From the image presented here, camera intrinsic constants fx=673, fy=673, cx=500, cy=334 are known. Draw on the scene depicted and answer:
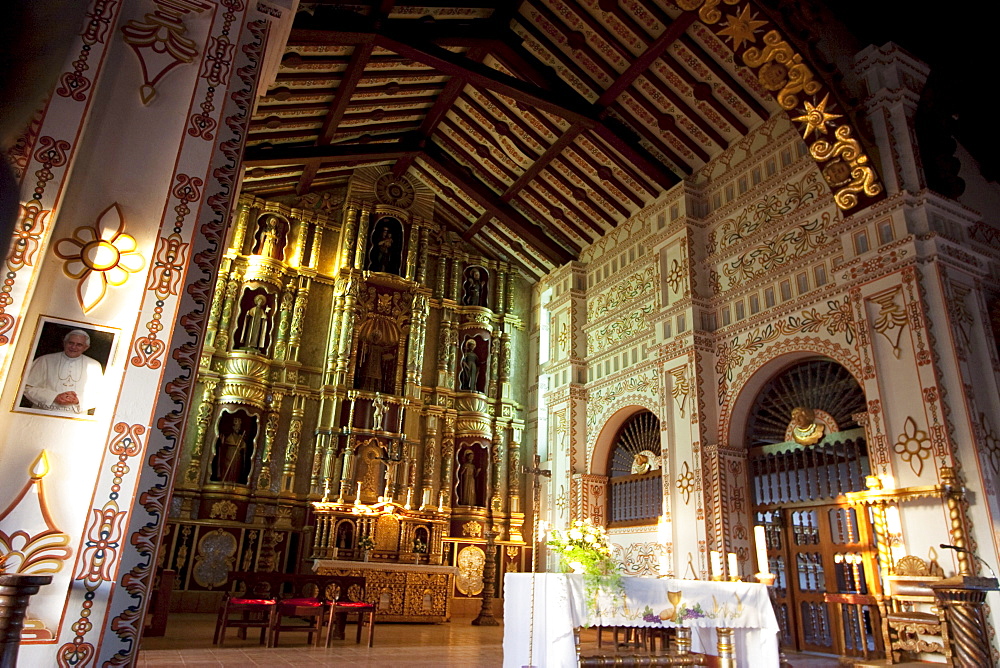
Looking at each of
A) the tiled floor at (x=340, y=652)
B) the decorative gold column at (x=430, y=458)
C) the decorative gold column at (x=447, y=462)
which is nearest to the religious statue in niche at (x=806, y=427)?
the tiled floor at (x=340, y=652)

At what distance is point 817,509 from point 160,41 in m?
8.63

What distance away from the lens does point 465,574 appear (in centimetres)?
1353

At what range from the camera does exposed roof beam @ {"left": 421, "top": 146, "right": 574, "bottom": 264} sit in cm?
1422

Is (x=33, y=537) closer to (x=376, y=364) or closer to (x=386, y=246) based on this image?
(x=376, y=364)

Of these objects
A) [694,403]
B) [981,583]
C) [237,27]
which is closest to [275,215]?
[694,403]

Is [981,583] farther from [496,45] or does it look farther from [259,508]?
[259,508]

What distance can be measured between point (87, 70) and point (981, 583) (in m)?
7.28

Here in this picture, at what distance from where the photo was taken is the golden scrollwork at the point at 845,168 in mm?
8180

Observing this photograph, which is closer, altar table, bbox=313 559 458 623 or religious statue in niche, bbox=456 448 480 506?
altar table, bbox=313 559 458 623

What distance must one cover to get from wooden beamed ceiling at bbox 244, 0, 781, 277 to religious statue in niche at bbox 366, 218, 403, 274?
153 cm

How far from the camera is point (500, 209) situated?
14281mm

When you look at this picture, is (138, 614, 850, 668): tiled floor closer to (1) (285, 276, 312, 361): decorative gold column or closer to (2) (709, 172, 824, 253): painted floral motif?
(1) (285, 276, 312, 361): decorative gold column

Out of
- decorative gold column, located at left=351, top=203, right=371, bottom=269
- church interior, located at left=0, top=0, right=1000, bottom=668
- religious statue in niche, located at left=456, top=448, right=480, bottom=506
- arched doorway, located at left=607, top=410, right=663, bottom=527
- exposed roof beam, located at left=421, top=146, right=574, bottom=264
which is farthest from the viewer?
decorative gold column, located at left=351, top=203, right=371, bottom=269

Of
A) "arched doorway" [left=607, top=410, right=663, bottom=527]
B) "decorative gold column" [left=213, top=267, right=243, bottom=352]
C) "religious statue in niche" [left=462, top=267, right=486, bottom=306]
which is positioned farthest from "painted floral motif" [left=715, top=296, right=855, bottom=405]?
"decorative gold column" [left=213, top=267, right=243, bottom=352]
